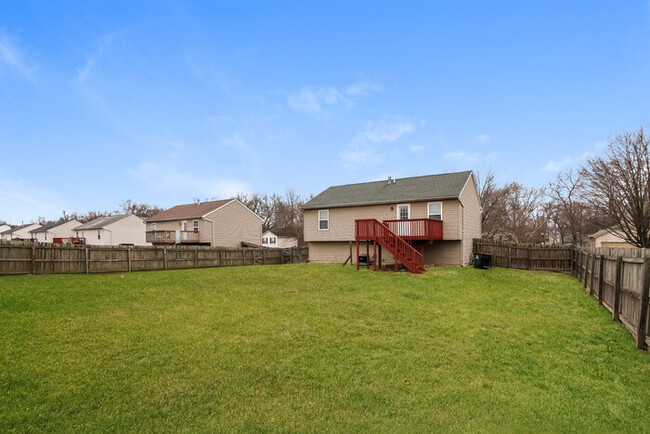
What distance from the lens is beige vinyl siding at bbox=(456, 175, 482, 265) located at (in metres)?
19.4

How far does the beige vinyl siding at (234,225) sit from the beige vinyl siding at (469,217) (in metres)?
21.7

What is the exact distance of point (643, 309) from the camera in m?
5.58

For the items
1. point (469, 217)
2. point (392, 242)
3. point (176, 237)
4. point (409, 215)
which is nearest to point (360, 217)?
point (409, 215)

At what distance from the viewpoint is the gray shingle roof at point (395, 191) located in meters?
19.7

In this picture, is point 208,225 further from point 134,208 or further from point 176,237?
point 134,208

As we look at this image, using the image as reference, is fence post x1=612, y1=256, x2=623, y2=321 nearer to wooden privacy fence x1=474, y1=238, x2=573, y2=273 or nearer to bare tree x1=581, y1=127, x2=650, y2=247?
wooden privacy fence x1=474, y1=238, x2=573, y2=273

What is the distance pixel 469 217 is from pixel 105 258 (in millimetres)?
20079

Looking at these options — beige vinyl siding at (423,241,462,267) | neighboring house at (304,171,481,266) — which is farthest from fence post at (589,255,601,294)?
beige vinyl siding at (423,241,462,267)

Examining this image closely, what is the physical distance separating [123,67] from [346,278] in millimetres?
13890

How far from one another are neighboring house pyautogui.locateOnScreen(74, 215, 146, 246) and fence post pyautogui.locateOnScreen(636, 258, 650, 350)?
150 ft

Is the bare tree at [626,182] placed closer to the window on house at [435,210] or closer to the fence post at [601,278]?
the window on house at [435,210]

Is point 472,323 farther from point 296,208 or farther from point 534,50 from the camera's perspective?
point 296,208

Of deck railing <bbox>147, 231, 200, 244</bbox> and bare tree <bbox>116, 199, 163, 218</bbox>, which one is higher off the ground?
bare tree <bbox>116, 199, 163, 218</bbox>

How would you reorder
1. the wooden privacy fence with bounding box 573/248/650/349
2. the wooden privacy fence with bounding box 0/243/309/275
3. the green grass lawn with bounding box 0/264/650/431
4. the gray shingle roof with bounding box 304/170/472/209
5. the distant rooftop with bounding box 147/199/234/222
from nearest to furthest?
1. the green grass lawn with bounding box 0/264/650/431
2. the wooden privacy fence with bounding box 573/248/650/349
3. the wooden privacy fence with bounding box 0/243/309/275
4. the gray shingle roof with bounding box 304/170/472/209
5. the distant rooftop with bounding box 147/199/234/222
